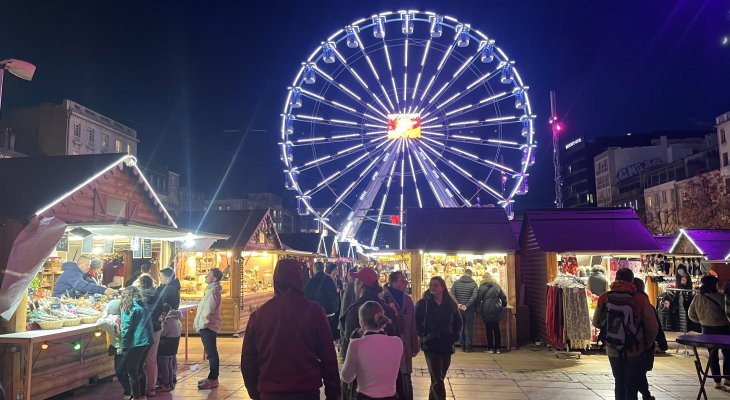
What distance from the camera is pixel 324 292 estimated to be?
10578 millimetres

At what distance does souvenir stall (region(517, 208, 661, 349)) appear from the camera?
39.9 feet

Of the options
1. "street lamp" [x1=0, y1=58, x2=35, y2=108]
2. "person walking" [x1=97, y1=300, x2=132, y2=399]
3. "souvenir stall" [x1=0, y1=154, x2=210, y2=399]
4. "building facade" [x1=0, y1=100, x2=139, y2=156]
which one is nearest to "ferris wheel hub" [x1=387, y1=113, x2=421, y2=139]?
"souvenir stall" [x1=0, y1=154, x2=210, y2=399]

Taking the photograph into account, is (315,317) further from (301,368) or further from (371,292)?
(371,292)

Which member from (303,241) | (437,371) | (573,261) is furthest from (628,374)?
(303,241)

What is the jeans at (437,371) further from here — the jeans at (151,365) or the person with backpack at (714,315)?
the person with backpack at (714,315)

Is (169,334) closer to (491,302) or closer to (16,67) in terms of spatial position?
(16,67)

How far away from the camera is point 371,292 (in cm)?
637

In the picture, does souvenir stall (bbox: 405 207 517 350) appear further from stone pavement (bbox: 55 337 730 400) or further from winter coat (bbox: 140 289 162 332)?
winter coat (bbox: 140 289 162 332)

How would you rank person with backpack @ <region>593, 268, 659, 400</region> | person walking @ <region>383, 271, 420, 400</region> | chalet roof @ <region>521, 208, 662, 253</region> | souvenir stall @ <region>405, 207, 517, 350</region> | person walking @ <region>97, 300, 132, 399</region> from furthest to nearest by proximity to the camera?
souvenir stall @ <region>405, 207, 517, 350</region> < chalet roof @ <region>521, 208, 662, 253</region> < person walking @ <region>97, 300, 132, 399</region> < person with backpack @ <region>593, 268, 659, 400</region> < person walking @ <region>383, 271, 420, 400</region>

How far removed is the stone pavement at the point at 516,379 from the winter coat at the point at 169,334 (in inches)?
25.5

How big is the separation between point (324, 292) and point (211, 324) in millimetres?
2298

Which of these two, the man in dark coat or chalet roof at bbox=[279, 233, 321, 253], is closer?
the man in dark coat

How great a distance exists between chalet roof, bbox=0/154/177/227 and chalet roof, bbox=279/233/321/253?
24336 millimetres

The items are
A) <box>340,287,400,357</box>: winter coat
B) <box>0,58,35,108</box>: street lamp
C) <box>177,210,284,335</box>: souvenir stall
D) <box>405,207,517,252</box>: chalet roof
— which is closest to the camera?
<box>340,287,400,357</box>: winter coat
